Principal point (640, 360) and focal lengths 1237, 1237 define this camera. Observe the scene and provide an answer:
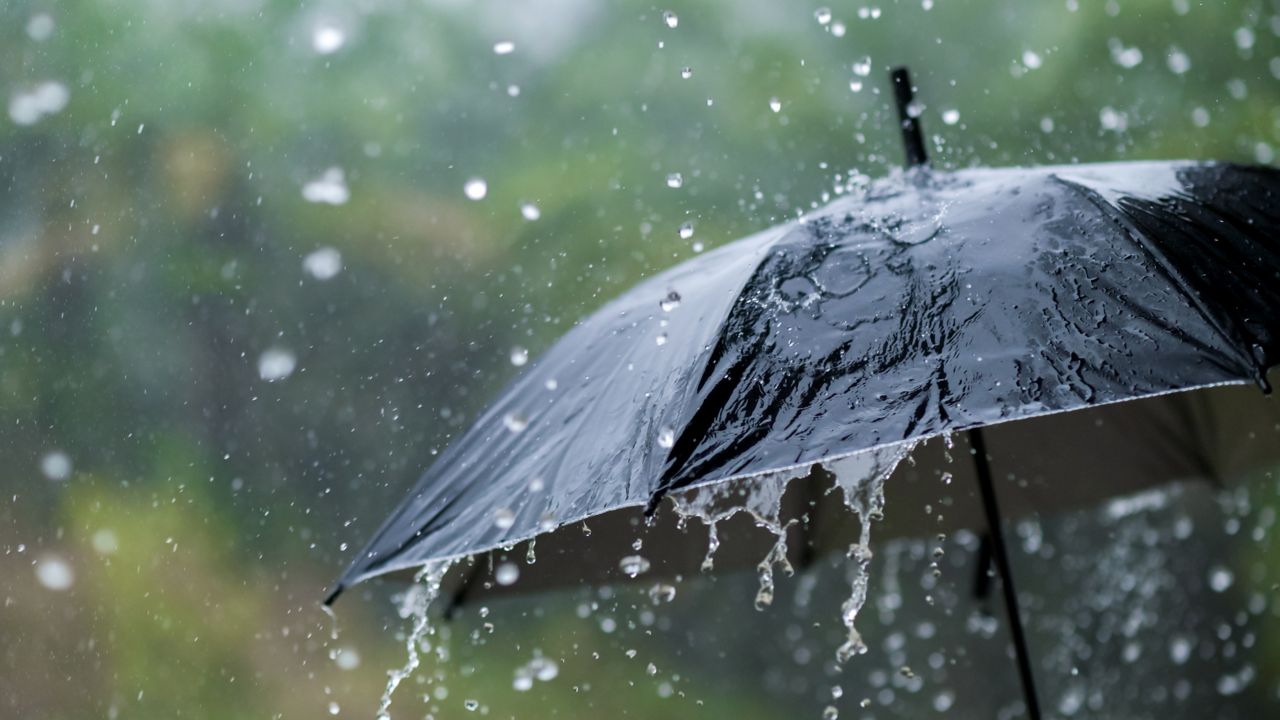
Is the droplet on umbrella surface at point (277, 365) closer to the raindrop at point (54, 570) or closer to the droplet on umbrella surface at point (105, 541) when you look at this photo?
the droplet on umbrella surface at point (105, 541)

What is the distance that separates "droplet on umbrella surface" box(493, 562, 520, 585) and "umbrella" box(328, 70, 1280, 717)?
0.27m

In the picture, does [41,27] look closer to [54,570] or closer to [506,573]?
[54,570]

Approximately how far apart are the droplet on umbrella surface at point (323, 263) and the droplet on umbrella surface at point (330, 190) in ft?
0.78

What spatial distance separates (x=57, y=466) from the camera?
5844mm

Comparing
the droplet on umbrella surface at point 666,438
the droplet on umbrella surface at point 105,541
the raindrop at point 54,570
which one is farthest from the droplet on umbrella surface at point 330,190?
the droplet on umbrella surface at point 666,438

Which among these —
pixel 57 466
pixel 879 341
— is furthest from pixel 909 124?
pixel 57 466

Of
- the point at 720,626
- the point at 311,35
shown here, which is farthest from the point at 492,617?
the point at 311,35

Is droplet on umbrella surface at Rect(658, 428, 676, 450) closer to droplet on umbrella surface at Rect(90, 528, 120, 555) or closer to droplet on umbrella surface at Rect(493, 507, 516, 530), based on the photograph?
droplet on umbrella surface at Rect(493, 507, 516, 530)

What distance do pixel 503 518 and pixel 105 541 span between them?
491cm

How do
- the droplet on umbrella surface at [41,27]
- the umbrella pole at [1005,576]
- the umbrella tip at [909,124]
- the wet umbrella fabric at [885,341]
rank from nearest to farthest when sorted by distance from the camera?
1. the wet umbrella fabric at [885,341]
2. the umbrella tip at [909,124]
3. the umbrella pole at [1005,576]
4. the droplet on umbrella surface at [41,27]

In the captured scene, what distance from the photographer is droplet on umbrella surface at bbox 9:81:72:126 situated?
236 inches

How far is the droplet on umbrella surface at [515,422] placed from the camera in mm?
1673

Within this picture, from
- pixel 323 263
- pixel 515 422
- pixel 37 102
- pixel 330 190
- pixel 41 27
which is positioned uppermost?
pixel 515 422

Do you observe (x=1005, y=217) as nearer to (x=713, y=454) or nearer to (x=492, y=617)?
(x=713, y=454)
